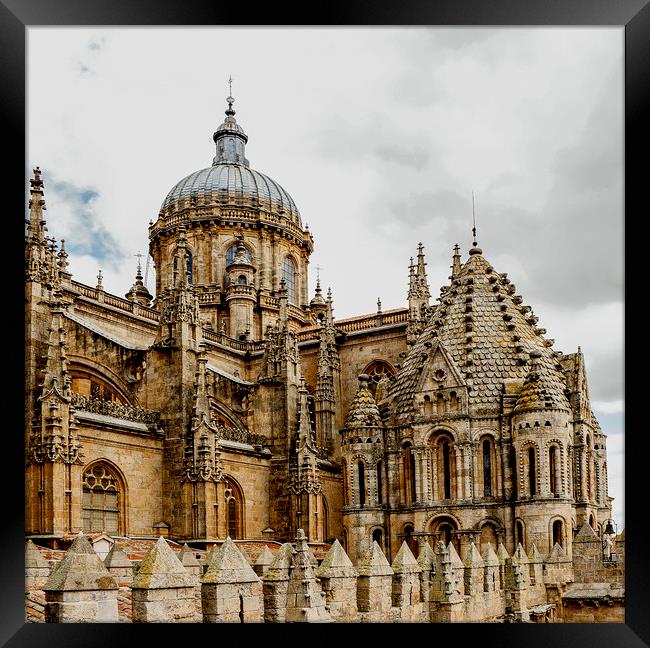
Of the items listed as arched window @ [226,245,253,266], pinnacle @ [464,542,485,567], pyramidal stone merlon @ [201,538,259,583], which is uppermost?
arched window @ [226,245,253,266]

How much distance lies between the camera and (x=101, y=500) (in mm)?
27031

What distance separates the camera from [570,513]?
3011 centimetres

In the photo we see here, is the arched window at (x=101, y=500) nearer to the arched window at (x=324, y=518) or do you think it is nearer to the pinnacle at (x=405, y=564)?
the pinnacle at (x=405, y=564)

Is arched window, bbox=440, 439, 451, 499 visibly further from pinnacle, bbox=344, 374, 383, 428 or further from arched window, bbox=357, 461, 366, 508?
arched window, bbox=357, 461, 366, 508

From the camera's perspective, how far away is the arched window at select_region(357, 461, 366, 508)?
3316 cm

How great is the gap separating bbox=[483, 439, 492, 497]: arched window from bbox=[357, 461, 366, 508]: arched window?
4.62m

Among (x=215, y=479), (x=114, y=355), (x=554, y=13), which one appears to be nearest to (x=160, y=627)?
(x=554, y=13)

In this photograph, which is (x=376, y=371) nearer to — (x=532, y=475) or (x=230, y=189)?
(x=532, y=475)

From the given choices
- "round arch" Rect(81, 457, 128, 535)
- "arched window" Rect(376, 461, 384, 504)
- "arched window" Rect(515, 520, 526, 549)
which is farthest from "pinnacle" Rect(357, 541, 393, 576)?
"arched window" Rect(376, 461, 384, 504)

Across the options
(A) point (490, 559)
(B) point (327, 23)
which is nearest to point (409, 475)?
(A) point (490, 559)

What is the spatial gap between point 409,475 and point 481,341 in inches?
222

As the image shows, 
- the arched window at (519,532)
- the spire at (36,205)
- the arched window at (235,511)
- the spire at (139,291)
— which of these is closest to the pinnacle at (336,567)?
the spire at (36,205)
